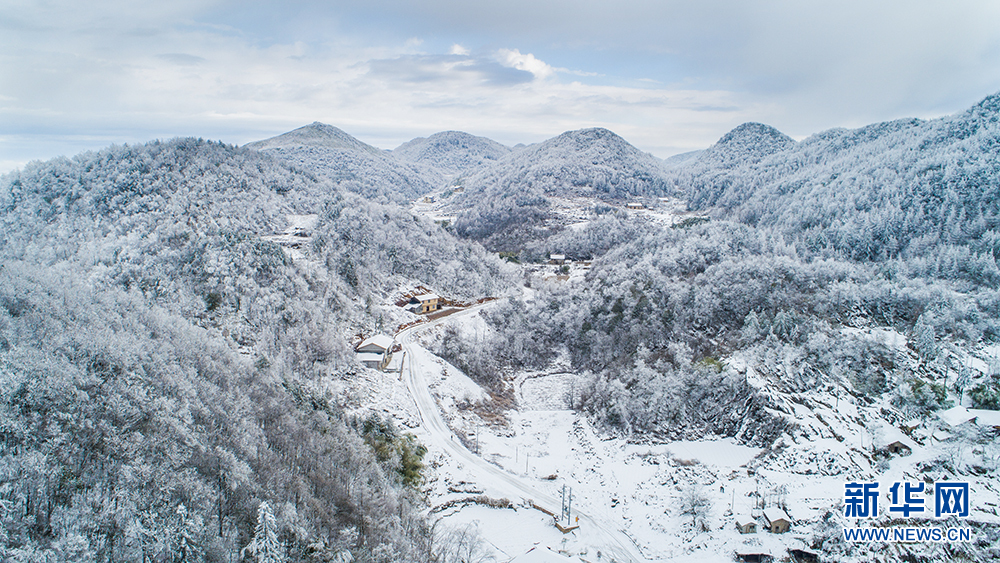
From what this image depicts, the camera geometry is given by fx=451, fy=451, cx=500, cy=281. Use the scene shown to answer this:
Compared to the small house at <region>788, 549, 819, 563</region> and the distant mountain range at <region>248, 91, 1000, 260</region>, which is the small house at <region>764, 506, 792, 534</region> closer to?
the small house at <region>788, 549, 819, 563</region>

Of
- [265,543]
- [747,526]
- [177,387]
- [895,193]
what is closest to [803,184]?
[895,193]

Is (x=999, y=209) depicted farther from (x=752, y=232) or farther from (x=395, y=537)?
(x=395, y=537)

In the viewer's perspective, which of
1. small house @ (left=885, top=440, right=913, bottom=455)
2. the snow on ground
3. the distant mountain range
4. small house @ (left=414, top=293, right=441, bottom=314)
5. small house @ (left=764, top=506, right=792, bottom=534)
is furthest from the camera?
the distant mountain range

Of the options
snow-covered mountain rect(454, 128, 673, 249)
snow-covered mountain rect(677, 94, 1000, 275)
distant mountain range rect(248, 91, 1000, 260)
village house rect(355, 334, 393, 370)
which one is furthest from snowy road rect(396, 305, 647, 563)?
snow-covered mountain rect(454, 128, 673, 249)

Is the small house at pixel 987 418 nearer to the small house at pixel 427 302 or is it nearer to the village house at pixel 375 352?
the village house at pixel 375 352

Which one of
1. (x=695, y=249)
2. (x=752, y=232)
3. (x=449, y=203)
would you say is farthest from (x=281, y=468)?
(x=449, y=203)

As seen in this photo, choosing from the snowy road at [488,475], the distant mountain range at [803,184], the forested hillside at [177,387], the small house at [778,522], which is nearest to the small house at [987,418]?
the small house at [778,522]

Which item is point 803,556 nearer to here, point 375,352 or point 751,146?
point 375,352
